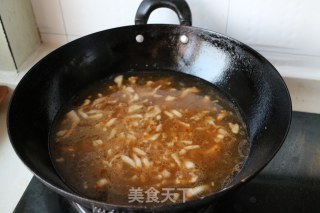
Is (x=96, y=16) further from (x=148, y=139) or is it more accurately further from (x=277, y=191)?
(x=277, y=191)

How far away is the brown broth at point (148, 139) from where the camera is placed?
39.9 inches

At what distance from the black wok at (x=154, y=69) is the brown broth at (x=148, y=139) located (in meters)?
0.04

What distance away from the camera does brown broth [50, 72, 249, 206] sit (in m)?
1.01

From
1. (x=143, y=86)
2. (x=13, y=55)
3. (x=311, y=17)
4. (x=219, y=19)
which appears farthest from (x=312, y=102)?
(x=13, y=55)

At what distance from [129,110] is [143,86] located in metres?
0.13

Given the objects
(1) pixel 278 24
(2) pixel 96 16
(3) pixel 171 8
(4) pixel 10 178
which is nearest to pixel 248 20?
(1) pixel 278 24

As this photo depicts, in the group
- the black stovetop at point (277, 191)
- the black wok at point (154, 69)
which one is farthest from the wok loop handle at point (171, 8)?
the black stovetop at point (277, 191)

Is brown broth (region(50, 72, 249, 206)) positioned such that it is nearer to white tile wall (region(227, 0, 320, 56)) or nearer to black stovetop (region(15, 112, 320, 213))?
black stovetop (region(15, 112, 320, 213))

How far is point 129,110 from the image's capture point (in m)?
1.24

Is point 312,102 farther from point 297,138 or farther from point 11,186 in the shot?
point 11,186

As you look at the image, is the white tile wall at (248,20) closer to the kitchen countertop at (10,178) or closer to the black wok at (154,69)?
the black wok at (154,69)

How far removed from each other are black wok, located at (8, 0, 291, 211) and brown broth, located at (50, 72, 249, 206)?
4 centimetres

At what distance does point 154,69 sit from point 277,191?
0.59 meters

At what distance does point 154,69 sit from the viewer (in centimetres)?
140
